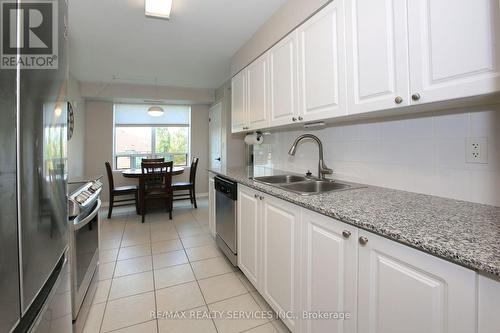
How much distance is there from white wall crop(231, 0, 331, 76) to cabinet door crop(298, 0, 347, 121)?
0.27 ft

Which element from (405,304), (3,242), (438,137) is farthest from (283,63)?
(3,242)

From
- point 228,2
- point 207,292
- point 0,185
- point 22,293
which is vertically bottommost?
point 207,292

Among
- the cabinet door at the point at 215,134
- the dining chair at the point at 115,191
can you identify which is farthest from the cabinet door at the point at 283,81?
the dining chair at the point at 115,191

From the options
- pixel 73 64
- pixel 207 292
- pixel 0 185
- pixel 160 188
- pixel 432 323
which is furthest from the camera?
pixel 160 188

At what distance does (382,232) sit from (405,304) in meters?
0.24

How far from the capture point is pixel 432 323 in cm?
69

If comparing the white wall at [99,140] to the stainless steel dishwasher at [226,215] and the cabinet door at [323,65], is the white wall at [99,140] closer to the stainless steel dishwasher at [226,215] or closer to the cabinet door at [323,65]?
the stainless steel dishwasher at [226,215]

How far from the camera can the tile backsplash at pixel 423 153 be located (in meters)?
1.05

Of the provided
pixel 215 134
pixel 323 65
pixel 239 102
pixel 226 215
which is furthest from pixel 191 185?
pixel 323 65

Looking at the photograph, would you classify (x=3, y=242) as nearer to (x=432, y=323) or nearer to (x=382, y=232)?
(x=382, y=232)

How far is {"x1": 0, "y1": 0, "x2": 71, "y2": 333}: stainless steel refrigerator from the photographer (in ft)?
1.85

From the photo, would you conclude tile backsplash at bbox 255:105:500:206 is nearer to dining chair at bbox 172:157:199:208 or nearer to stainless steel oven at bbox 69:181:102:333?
stainless steel oven at bbox 69:181:102:333

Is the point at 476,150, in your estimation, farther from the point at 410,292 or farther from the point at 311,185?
the point at 311,185

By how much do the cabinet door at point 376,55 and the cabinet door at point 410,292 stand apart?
2.24ft
